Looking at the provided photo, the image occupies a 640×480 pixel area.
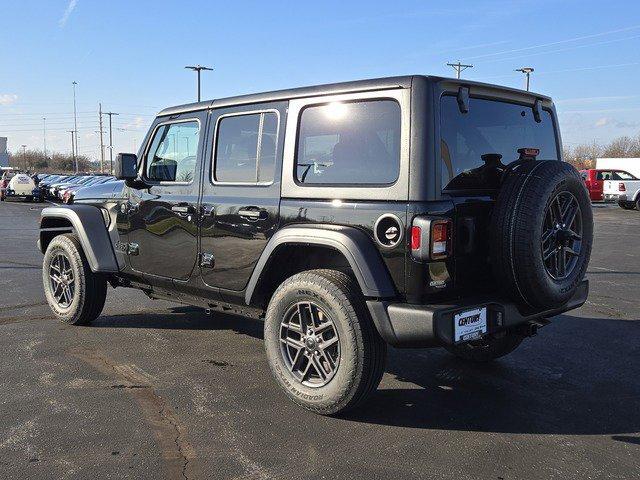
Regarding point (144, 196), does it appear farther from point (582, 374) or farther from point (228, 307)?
point (582, 374)

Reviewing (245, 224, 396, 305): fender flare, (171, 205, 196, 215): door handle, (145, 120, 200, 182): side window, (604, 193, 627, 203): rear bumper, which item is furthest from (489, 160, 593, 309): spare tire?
(604, 193, 627, 203): rear bumper

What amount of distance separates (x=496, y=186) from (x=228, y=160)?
1.91m

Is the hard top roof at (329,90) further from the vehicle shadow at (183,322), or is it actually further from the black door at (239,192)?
the vehicle shadow at (183,322)

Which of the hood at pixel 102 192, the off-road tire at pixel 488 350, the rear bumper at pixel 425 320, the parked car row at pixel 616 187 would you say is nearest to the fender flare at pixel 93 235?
the hood at pixel 102 192

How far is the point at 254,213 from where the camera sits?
397 cm

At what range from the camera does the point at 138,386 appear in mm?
4012

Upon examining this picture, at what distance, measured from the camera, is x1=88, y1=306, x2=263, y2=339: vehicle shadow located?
560cm

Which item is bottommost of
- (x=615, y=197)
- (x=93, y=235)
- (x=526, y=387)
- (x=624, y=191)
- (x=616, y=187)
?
(x=526, y=387)

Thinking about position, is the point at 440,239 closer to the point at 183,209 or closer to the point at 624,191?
the point at 183,209

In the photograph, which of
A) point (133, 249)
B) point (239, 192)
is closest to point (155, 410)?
point (239, 192)

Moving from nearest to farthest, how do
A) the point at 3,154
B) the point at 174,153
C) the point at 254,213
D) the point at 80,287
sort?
the point at 254,213 < the point at 174,153 < the point at 80,287 < the point at 3,154

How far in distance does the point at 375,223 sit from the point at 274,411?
4.34 ft

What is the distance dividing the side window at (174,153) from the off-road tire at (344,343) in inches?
62.4

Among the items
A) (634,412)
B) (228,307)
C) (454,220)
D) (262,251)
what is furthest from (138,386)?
(634,412)
